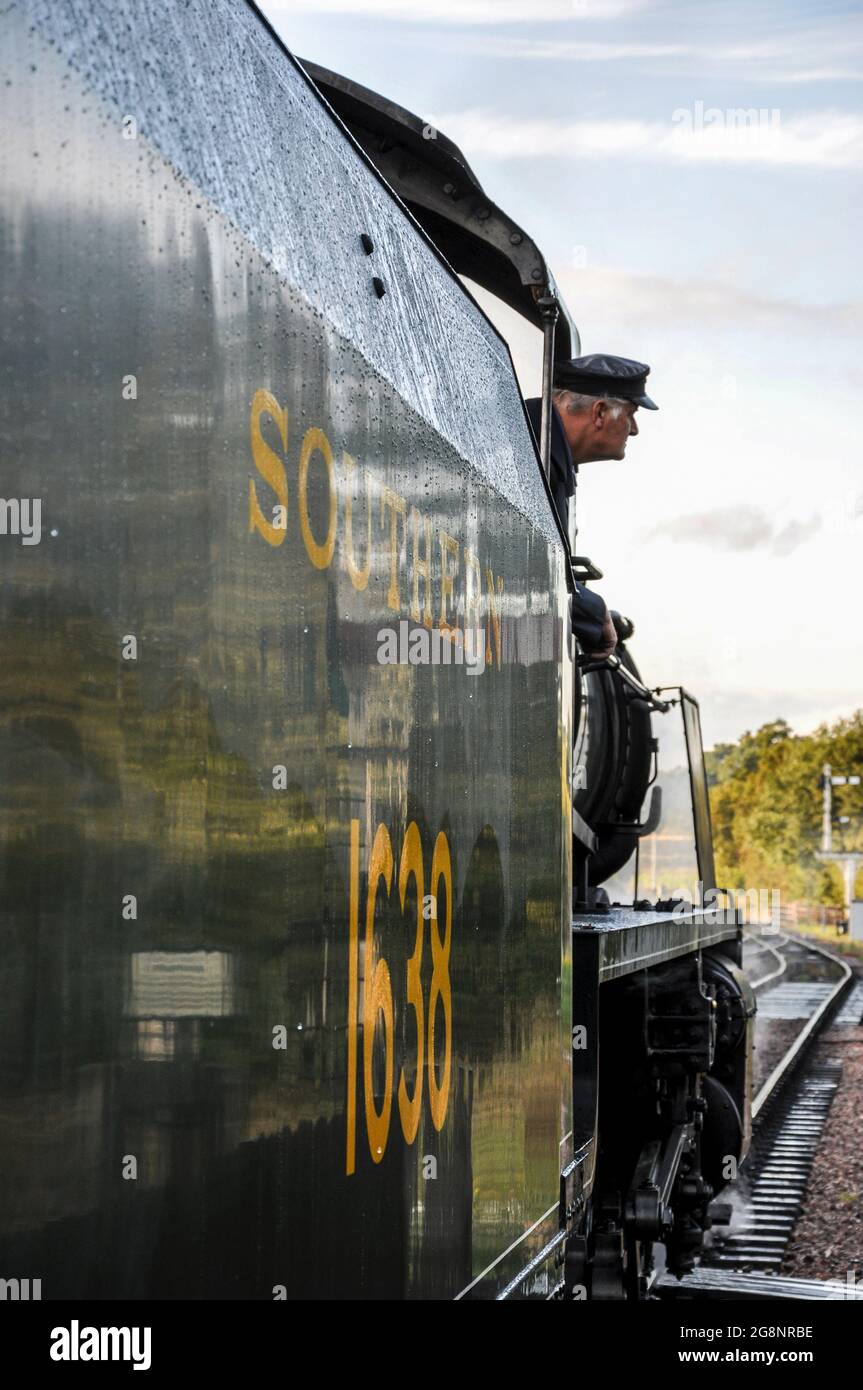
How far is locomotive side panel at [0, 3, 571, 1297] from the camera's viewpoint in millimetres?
1623

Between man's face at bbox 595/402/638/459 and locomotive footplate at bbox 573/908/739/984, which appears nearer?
locomotive footplate at bbox 573/908/739/984

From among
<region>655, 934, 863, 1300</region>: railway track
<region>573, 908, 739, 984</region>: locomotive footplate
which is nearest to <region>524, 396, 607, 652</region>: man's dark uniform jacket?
<region>573, 908, 739, 984</region>: locomotive footplate

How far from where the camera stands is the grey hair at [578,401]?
5.48 metres

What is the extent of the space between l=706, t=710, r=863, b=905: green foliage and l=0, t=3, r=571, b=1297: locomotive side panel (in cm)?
6642

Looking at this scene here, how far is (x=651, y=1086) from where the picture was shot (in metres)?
7.16

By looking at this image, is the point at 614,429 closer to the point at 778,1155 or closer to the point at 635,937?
Result: the point at 635,937

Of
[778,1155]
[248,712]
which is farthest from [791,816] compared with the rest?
[248,712]

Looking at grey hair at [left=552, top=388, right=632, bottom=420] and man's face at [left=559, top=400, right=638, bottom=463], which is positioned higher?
grey hair at [left=552, top=388, right=632, bottom=420]

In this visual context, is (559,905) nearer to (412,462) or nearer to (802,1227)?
(412,462)

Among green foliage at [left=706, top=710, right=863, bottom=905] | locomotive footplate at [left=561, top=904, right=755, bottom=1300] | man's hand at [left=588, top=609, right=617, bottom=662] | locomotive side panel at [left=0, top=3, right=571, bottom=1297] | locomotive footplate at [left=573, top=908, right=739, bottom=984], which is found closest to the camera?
locomotive side panel at [left=0, top=3, right=571, bottom=1297]

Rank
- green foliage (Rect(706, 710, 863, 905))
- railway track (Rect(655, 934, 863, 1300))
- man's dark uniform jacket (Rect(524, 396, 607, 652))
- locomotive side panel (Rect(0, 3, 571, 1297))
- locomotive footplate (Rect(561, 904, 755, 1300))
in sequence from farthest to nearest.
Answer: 1. green foliage (Rect(706, 710, 863, 905))
2. railway track (Rect(655, 934, 863, 1300))
3. locomotive footplate (Rect(561, 904, 755, 1300))
4. man's dark uniform jacket (Rect(524, 396, 607, 652))
5. locomotive side panel (Rect(0, 3, 571, 1297))

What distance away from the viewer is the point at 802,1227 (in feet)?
30.9

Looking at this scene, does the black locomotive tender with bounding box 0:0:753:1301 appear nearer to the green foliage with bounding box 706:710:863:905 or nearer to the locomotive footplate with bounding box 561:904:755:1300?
the locomotive footplate with bounding box 561:904:755:1300

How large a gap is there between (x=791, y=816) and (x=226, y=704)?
79.5 metres
